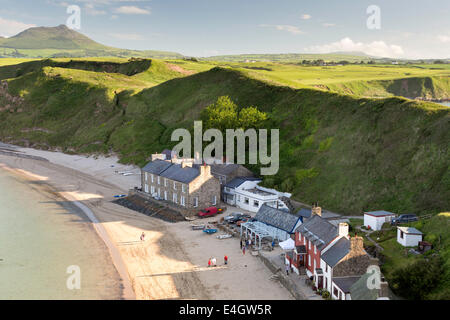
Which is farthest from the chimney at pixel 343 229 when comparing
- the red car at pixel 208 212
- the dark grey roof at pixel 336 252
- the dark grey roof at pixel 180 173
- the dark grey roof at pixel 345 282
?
the dark grey roof at pixel 180 173

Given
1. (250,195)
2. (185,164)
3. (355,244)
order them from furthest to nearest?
(185,164) < (250,195) < (355,244)

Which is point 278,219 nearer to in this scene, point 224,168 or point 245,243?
point 245,243

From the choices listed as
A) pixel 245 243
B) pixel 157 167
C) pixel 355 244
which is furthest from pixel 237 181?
pixel 355 244

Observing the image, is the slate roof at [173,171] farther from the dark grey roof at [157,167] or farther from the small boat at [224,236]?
the small boat at [224,236]

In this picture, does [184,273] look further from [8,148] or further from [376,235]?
[8,148]

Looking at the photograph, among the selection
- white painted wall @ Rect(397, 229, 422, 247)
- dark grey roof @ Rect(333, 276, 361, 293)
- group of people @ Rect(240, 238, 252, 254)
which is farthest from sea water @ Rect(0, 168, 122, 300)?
white painted wall @ Rect(397, 229, 422, 247)

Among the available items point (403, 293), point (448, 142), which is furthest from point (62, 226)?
point (448, 142)
